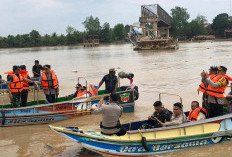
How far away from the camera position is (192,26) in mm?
105062

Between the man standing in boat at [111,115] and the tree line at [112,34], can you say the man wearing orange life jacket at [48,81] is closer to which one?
the man standing in boat at [111,115]

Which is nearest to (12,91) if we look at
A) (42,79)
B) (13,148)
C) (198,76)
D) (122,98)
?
(42,79)

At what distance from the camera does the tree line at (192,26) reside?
101 meters

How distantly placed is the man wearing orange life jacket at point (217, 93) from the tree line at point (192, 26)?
333ft

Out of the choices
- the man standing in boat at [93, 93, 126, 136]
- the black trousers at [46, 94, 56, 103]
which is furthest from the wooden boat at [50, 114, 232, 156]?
the black trousers at [46, 94, 56, 103]

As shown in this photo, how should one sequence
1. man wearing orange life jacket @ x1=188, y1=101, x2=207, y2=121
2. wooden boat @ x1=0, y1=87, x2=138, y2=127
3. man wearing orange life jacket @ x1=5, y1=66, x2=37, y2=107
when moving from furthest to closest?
man wearing orange life jacket @ x1=5, y1=66, x2=37, y2=107, wooden boat @ x1=0, y1=87, x2=138, y2=127, man wearing orange life jacket @ x1=188, y1=101, x2=207, y2=121

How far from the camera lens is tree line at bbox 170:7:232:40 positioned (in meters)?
101

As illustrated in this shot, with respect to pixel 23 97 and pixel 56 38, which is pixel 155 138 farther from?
pixel 56 38

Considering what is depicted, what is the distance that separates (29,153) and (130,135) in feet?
8.74

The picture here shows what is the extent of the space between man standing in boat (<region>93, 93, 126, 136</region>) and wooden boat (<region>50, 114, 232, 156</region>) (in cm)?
13

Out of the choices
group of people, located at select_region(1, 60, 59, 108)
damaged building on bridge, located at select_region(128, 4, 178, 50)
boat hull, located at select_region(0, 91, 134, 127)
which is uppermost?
damaged building on bridge, located at select_region(128, 4, 178, 50)

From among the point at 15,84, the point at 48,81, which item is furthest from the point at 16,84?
the point at 48,81

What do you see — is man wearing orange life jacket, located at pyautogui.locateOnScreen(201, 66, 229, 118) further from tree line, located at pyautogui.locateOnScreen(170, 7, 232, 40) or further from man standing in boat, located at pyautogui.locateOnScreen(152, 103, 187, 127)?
tree line, located at pyautogui.locateOnScreen(170, 7, 232, 40)

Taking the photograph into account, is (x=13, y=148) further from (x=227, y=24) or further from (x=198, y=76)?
(x=227, y=24)
